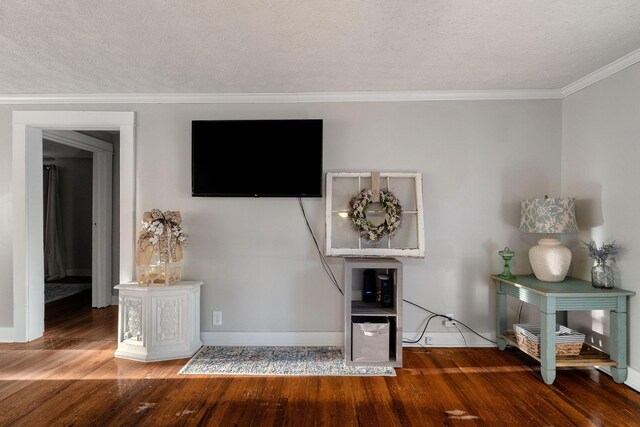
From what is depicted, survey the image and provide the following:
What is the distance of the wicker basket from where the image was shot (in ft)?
8.07

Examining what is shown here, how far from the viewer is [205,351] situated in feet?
9.70

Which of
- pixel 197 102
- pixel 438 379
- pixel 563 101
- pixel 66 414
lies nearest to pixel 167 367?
pixel 66 414

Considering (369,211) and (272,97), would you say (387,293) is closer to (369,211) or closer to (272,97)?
(369,211)

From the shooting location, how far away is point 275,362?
109 inches

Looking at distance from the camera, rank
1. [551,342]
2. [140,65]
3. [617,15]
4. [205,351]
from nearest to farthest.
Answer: [617,15] → [551,342] → [140,65] → [205,351]

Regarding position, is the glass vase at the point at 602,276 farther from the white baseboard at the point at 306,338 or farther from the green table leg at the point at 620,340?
the white baseboard at the point at 306,338

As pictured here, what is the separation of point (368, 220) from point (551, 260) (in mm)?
1452

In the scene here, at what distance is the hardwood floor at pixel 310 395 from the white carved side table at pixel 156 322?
10cm

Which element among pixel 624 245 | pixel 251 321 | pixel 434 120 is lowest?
pixel 251 321

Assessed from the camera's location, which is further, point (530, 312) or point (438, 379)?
point (530, 312)

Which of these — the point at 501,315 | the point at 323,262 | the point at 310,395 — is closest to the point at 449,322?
the point at 501,315

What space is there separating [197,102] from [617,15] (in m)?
3.06

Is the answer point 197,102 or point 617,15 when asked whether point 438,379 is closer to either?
point 617,15

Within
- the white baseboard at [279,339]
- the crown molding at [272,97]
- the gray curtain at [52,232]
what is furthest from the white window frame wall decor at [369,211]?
the gray curtain at [52,232]
